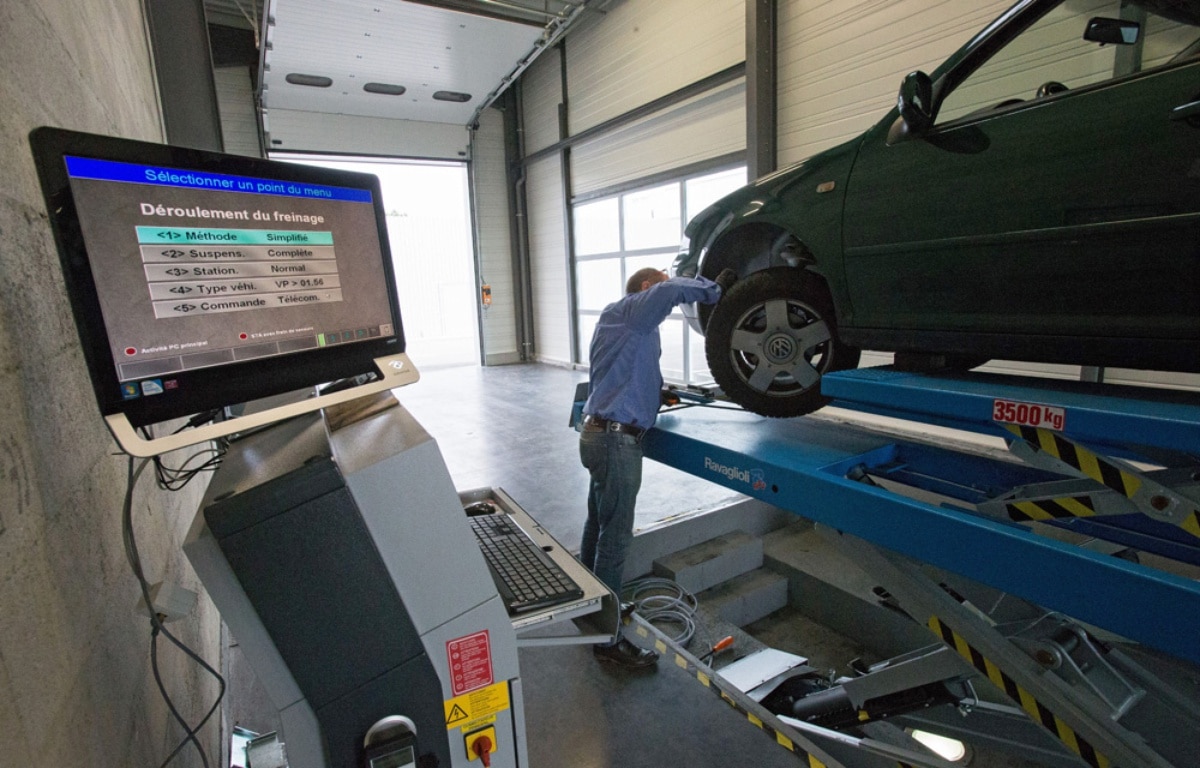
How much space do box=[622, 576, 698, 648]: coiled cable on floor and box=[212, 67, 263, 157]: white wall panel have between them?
8360 millimetres

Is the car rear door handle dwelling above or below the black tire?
above

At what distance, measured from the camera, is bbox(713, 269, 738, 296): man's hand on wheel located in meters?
2.78

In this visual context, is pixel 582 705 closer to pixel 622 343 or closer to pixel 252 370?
pixel 622 343

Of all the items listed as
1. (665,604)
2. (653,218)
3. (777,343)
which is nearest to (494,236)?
(653,218)

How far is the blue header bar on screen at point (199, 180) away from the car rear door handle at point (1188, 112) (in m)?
1.92

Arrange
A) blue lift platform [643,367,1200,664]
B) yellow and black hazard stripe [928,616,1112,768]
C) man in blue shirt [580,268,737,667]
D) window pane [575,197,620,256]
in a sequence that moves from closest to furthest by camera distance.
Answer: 1. blue lift platform [643,367,1200,664]
2. yellow and black hazard stripe [928,616,1112,768]
3. man in blue shirt [580,268,737,667]
4. window pane [575,197,620,256]

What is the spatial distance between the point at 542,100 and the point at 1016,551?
10.0 metres

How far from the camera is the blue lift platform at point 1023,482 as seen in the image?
1.34 meters

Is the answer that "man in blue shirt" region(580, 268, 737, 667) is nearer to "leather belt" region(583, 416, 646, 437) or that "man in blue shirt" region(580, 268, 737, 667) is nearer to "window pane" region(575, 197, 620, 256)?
"leather belt" region(583, 416, 646, 437)

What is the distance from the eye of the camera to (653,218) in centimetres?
791

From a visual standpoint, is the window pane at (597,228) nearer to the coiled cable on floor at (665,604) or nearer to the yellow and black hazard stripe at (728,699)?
the coiled cable on floor at (665,604)

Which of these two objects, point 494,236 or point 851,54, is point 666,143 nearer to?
point 851,54

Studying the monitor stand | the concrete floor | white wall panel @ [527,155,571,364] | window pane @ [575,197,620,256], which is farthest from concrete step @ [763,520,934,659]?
white wall panel @ [527,155,571,364]

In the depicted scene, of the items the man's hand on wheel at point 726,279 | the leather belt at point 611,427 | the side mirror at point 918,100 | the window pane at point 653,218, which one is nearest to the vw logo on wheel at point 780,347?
the man's hand on wheel at point 726,279
